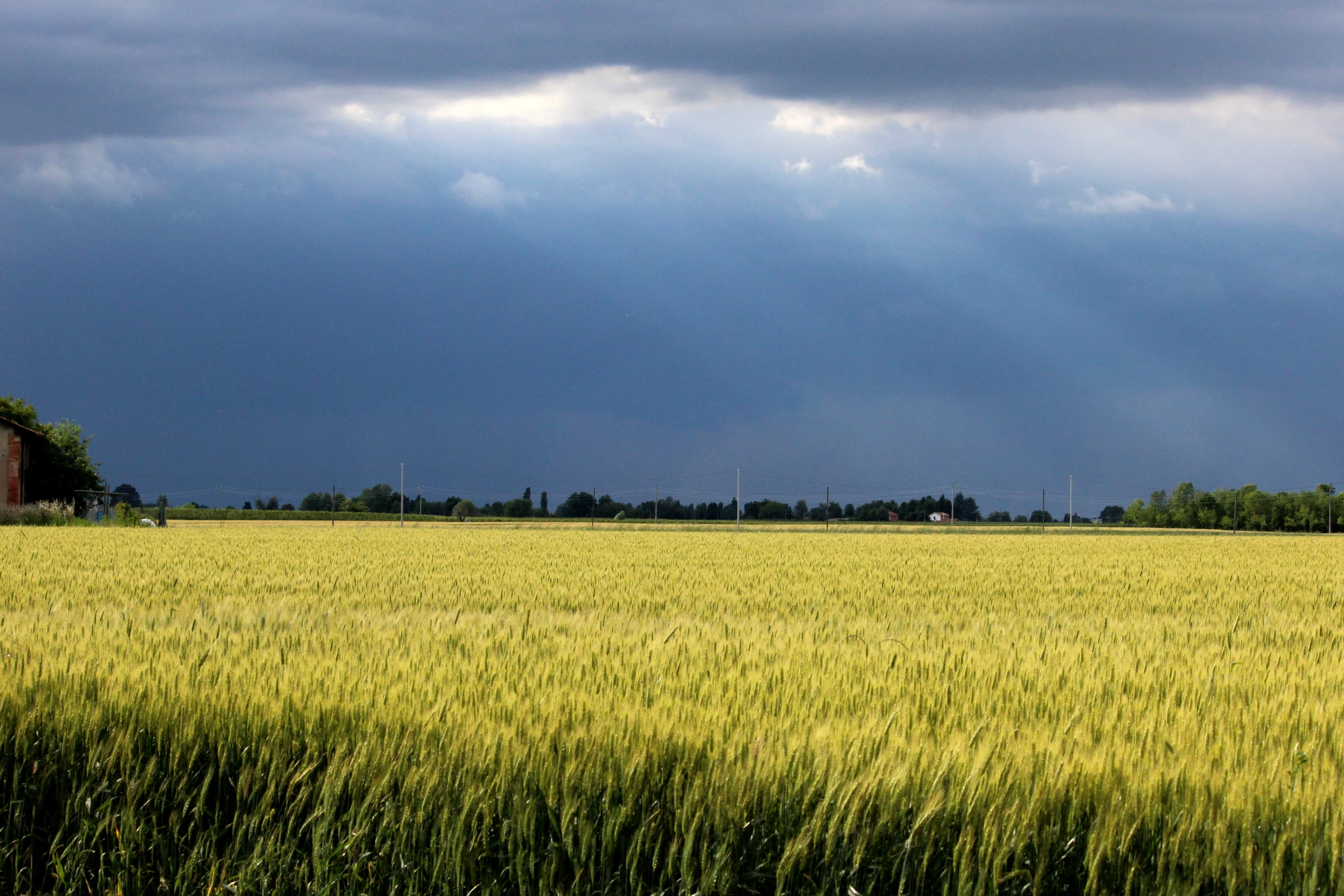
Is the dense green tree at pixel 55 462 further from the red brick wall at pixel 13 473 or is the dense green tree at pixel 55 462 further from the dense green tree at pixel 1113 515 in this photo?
the dense green tree at pixel 1113 515

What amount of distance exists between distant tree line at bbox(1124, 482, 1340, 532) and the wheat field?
11154cm

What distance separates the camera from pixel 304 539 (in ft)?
82.2

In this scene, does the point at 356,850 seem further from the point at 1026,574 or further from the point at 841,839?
the point at 1026,574

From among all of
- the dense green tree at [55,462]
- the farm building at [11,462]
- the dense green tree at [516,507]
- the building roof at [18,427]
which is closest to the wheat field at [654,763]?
the farm building at [11,462]

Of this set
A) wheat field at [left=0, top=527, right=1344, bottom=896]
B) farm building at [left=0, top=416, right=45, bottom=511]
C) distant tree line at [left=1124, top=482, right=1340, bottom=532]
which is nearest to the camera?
wheat field at [left=0, top=527, right=1344, bottom=896]

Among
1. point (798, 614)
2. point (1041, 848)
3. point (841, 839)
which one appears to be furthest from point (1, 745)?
point (798, 614)

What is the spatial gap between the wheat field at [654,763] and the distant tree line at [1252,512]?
112 meters

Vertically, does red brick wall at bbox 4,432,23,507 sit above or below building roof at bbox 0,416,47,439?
below

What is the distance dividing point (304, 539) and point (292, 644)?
2112cm

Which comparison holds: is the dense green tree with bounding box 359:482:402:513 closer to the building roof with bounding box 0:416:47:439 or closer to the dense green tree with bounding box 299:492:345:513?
the dense green tree with bounding box 299:492:345:513

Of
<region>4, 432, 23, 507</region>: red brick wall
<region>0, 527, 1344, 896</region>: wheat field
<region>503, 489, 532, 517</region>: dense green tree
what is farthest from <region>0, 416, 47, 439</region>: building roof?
<region>503, 489, 532, 517</region>: dense green tree

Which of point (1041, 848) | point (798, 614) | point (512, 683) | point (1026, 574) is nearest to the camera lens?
point (1041, 848)

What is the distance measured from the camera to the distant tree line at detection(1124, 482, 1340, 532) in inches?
4028

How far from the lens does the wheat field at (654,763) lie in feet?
9.37
